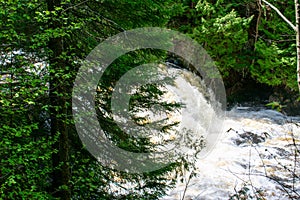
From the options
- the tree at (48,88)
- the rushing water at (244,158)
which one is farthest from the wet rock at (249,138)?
the tree at (48,88)

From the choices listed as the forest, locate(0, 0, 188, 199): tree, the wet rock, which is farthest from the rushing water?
locate(0, 0, 188, 199): tree

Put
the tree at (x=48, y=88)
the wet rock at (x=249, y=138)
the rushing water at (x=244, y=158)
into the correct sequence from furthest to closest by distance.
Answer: the wet rock at (x=249, y=138)
the rushing water at (x=244, y=158)
the tree at (x=48, y=88)

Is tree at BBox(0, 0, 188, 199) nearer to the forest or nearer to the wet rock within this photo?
the forest

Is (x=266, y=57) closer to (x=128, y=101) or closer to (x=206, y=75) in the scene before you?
(x=206, y=75)

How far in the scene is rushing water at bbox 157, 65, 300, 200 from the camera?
20.9 ft

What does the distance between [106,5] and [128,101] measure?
1.41m

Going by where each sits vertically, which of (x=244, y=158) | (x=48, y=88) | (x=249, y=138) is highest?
(x=48, y=88)

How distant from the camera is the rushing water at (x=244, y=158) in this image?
20.9 ft

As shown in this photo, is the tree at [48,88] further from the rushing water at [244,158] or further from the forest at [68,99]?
the rushing water at [244,158]

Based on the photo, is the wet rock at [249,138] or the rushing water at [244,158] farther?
the wet rock at [249,138]

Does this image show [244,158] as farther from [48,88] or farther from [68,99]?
[48,88]

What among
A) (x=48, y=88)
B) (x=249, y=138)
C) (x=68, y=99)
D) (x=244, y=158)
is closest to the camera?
(x=48, y=88)

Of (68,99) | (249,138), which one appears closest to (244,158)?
(249,138)

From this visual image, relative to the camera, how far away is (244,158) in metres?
7.90
